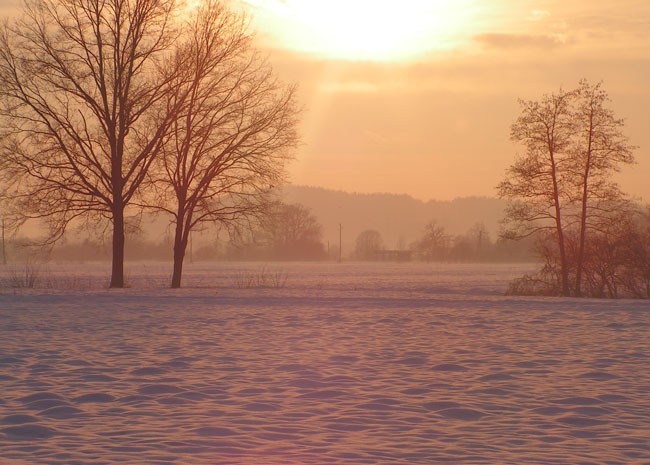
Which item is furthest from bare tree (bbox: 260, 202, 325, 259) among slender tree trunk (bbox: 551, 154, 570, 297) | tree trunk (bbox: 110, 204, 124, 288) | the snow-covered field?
the snow-covered field

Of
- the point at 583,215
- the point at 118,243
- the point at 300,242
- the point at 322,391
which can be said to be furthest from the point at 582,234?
the point at 300,242

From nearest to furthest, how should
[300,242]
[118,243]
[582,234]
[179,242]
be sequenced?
[118,243]
[179,242]
[582,234]
[300,242]

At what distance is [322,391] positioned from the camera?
10.7m

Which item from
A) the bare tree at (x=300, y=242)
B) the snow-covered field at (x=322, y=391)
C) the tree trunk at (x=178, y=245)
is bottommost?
the snow-covered field at (x=322, y=391)

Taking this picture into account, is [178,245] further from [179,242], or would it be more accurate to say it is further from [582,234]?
[582,234]

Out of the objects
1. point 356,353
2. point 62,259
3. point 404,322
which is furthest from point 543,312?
point 62,259

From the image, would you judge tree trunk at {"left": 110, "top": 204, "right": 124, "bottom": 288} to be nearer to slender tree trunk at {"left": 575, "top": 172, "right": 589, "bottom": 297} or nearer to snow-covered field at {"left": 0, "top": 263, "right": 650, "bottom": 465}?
snow-covered field at {"left": 0, "top": 263, "right": 650, "bottom": 465}

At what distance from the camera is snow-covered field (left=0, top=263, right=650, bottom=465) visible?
7.51m

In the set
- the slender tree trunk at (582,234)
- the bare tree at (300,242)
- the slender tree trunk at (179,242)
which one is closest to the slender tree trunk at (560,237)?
the slender tree trunk at (582,234)

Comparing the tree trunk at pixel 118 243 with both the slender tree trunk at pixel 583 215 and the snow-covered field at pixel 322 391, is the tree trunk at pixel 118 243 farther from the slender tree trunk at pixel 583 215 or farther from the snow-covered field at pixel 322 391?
the slender tree trunk at pixel 583 215

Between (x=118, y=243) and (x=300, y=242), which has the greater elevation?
(x=300, y=242)

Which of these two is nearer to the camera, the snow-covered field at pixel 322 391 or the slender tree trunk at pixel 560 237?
the snow-covered field at pixel 322 391

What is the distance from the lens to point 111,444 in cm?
762

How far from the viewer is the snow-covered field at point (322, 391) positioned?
7.51 metres
